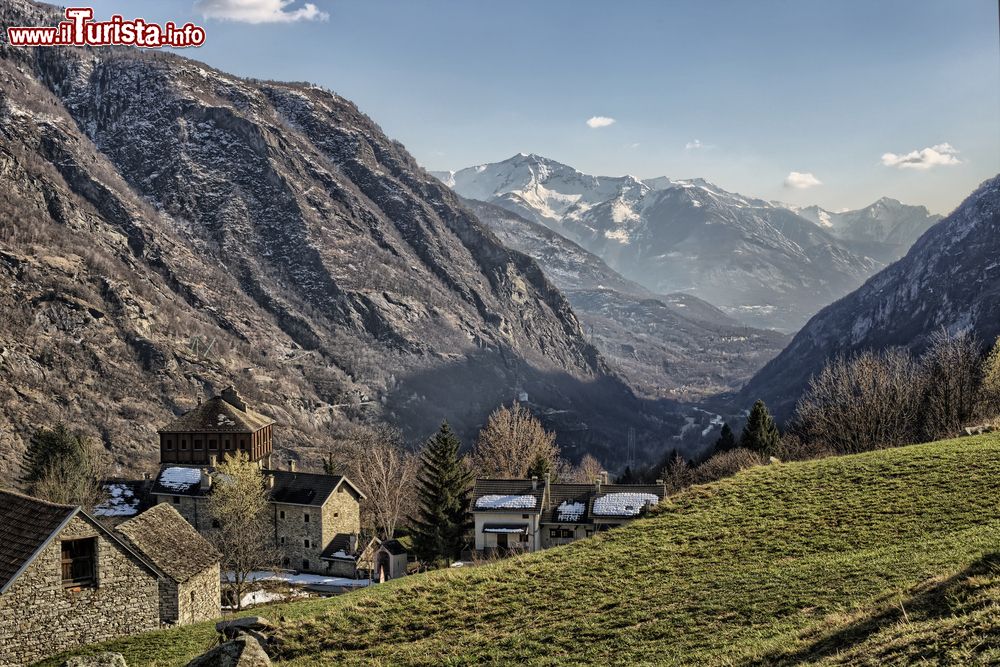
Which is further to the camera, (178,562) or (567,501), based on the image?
(567,501)

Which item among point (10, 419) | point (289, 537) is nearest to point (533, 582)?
point (289, 537)

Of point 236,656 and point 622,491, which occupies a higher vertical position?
point 236,656

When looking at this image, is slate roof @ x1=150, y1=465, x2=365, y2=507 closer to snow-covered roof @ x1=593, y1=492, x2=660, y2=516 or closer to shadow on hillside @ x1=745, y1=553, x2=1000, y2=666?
snow-covered roof @ x1=593, y1=492, x2=660, y2=516

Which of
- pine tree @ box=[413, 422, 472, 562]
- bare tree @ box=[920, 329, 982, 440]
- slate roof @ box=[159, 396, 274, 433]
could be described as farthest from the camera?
slate roof @ box=[159, 396, 274, 433]

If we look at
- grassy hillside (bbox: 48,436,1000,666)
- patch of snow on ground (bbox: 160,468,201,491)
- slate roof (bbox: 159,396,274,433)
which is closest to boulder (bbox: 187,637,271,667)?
grassy hillside (bbox: 48,436,1000,666)

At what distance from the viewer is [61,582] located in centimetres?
2962

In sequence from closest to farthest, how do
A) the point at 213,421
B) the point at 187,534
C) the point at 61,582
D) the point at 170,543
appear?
the point at 61,582
the point at 170,543
the point at 187,534
the point at 213,421

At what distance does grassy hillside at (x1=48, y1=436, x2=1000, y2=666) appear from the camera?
17562mm

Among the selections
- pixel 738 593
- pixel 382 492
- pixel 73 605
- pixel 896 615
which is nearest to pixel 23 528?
pixel 73 605

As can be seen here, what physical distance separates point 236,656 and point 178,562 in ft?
68.3

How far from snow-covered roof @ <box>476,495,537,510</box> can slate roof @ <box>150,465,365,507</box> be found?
16614mm

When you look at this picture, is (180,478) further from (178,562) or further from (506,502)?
(178,562)

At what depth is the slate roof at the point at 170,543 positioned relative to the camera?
127ft

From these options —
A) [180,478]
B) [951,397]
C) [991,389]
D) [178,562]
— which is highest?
[991,389]
